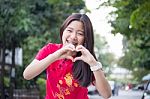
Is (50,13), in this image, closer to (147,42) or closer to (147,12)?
(147,42)

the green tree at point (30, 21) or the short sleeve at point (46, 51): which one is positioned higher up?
the green tree at point (30, 21)

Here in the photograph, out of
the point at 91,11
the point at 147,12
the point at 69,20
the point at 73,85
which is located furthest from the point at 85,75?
the point at 91,11

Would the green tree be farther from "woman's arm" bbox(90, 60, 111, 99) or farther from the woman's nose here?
"woman's arm" bbox(90, 60, 111, 99)

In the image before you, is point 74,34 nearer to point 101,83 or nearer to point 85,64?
point 85,64

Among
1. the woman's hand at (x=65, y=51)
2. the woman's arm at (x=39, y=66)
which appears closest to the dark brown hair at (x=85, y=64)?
the woman's hand at (x=65, y=51)

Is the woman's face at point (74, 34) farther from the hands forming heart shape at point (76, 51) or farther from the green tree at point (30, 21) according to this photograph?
the green tree at point (30, 21)

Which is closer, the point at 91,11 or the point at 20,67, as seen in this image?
the point at 91,11

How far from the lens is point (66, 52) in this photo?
2906mm

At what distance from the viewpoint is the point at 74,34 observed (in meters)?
3.01

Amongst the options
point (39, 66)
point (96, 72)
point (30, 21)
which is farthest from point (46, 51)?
point (30, 21)

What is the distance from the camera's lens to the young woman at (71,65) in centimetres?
289

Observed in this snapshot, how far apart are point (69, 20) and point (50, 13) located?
71.2ft

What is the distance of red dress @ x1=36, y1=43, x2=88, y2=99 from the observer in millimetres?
3008

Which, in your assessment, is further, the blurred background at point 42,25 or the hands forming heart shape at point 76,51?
the blurred background at point 42,25
